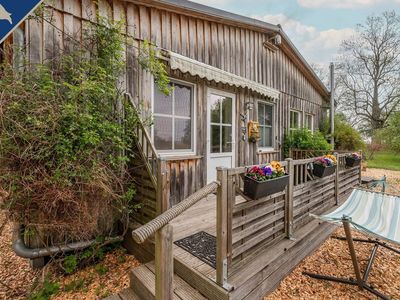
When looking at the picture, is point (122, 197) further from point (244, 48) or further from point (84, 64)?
point (244, 48)

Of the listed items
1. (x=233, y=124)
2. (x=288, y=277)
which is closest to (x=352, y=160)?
(x=233, y=124)

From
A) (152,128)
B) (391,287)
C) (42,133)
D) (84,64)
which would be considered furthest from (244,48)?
(391,287)

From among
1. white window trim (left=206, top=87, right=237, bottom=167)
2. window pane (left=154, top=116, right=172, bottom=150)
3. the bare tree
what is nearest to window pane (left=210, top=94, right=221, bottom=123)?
white window trim (left=206, top=87, right=237, bottom=167)

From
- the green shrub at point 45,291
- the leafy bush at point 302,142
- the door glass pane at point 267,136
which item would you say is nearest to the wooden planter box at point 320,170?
the door glass pane at point 267,136

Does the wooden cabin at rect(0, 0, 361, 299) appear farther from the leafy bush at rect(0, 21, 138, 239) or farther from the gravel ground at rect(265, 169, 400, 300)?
the leafy bush at rect(0, 21, 138, 239)

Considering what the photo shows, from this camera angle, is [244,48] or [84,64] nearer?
[84,64]

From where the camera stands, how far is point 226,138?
4.83 metres

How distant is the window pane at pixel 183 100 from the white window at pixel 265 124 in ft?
7.64

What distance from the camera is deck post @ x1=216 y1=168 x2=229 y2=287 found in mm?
1863

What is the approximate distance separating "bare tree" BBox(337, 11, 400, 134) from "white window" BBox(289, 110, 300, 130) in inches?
512

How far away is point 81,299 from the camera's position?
229cm

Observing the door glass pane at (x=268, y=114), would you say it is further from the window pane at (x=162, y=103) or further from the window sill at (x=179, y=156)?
the window pane at (x=162, y=103)

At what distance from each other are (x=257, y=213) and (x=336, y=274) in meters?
1.25

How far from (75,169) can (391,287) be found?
350 cm
